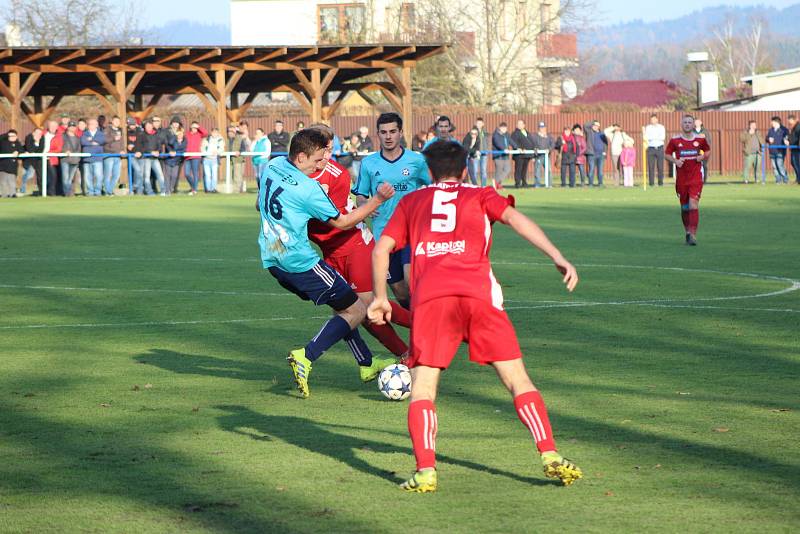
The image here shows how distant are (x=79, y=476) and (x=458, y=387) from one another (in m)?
3.08

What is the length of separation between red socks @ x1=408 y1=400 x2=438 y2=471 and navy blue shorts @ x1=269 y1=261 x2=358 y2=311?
272cm

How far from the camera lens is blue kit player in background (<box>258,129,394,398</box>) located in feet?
27.6

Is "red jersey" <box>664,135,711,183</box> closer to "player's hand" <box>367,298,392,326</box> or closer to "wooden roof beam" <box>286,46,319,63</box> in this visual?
"player's hand" <box>367,298,392,326</box>

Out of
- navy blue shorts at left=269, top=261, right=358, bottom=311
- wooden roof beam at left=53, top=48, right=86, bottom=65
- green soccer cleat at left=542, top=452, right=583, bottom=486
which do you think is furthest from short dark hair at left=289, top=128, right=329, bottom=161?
wooden roof beam at left=53, top=48, right=86, bottom=65

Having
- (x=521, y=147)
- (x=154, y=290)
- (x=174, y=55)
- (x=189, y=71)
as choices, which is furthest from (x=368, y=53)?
(x=154, y=290)

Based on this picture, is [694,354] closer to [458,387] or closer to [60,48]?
[458,387]

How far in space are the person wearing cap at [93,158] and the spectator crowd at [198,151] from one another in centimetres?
2

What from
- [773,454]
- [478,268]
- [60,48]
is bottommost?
[773,454]

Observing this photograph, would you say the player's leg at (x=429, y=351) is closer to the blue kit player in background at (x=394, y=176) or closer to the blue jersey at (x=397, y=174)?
the blue kit player in background at (x=394, y=176)

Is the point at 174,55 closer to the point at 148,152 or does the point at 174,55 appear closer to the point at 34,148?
the point at 148,152

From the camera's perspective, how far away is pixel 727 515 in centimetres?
557

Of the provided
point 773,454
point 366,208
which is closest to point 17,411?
point 366,208

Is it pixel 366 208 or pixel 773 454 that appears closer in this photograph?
pixel 773 454

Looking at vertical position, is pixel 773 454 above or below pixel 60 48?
below
